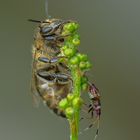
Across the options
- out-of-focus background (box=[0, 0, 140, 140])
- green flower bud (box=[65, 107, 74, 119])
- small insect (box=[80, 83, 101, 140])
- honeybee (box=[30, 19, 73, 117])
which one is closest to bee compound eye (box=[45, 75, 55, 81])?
honeybee (box=[30, 19, 73, 117])

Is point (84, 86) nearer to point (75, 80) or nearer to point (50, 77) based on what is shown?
point (75, 80)

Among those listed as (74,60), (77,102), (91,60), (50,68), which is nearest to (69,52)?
(74,60)

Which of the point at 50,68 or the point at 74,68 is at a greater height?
the point at 74,68

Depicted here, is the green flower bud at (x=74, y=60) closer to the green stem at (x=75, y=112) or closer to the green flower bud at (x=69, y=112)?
the green stem at (x=75, y=112)
